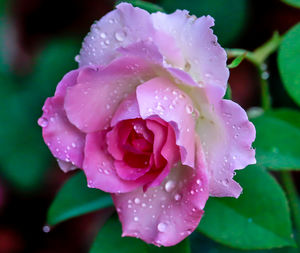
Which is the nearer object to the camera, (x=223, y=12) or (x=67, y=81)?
→ (x=67, y=81)

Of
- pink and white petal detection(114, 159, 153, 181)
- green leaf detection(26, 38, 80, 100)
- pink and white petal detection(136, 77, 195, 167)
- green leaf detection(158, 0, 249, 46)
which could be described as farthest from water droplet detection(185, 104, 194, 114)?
green leaf detection(26, 38, 80, 100)

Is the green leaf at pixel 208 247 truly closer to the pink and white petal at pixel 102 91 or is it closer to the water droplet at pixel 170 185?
the water droplet at pixel 170 185

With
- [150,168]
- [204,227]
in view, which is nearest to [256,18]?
[204,227]

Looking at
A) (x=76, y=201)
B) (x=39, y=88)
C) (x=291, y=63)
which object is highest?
(x=291, y=63)

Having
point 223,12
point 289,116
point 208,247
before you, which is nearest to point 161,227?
point 289,116

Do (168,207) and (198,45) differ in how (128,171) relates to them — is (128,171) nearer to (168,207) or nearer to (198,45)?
(168,207)

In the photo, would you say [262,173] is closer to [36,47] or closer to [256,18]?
[256,18]
